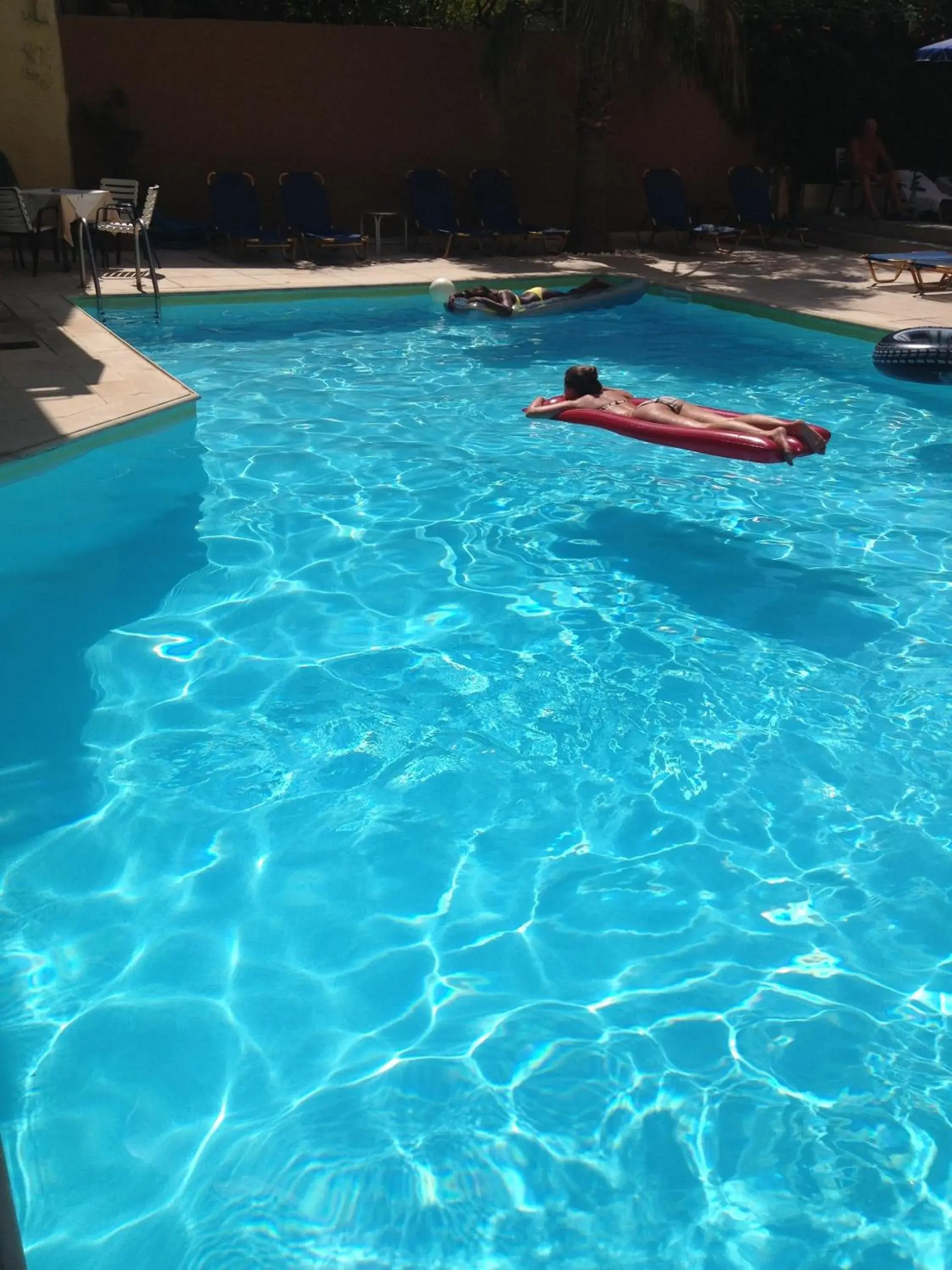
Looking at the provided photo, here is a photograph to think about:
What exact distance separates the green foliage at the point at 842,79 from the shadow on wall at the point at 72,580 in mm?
11539

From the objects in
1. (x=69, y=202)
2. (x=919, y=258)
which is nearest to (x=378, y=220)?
(x=69, y=202)

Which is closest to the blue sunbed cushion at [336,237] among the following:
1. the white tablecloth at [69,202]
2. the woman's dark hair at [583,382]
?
the white tablecloth at [69,202]

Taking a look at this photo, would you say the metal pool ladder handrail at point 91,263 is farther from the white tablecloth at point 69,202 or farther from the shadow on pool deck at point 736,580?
the shadow on pool deck at point 736,580

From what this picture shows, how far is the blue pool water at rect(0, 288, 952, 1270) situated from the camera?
2637mm

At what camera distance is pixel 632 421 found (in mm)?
5941

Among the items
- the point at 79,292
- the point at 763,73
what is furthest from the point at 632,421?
the point at 763,73

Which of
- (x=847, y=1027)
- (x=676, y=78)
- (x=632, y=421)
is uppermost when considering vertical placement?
(x=676, y=78)

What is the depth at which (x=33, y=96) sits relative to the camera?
11797 millimetres

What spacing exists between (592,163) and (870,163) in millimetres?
4215

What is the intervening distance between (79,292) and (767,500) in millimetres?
6487

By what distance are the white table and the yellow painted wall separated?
338 centimetres

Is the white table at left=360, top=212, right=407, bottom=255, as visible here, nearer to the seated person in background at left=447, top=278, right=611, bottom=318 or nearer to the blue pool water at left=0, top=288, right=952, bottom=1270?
the seated person in background at left=447, top=278, right=611, bottom=318

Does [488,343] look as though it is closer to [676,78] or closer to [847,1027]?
[676,78]

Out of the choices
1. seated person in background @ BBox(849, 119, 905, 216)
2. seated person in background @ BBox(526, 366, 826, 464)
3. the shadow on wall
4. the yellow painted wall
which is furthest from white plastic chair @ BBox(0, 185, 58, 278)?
seated person in background @ BBox(849, 119, 905, 216)
